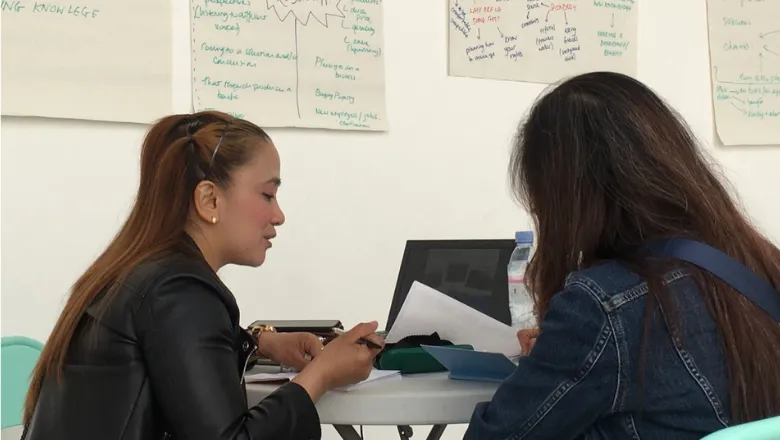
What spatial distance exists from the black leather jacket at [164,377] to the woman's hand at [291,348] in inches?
9.6

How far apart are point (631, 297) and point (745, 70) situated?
2.60m

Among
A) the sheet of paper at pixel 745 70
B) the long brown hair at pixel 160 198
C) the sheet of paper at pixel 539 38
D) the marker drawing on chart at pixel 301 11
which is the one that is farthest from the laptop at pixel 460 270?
the sheet of paper at pixel 745 70

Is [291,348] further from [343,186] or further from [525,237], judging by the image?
[343,186]

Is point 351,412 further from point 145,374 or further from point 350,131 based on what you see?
point 350,131

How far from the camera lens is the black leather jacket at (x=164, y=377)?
3.66 feet

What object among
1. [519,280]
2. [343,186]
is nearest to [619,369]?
[519,280]

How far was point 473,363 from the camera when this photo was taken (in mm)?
1234

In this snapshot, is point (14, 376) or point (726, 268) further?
point (14, 376)

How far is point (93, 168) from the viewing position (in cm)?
227

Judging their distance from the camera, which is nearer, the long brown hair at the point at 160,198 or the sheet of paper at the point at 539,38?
the long brown hair at the point at 160,198

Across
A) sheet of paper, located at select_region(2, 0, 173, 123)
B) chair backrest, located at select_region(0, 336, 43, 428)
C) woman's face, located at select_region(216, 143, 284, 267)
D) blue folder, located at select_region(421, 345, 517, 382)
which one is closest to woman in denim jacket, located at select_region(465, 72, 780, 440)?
blue folder, located at select_region(421, 345, 517, 382)

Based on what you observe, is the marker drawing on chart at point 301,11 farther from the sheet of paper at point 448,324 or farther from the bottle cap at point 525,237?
the sheet of paper at point 448,324

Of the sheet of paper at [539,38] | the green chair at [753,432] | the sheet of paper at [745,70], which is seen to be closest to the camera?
the green chair at [753,432]

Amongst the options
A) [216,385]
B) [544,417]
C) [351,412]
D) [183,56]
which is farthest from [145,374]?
[183,56]
